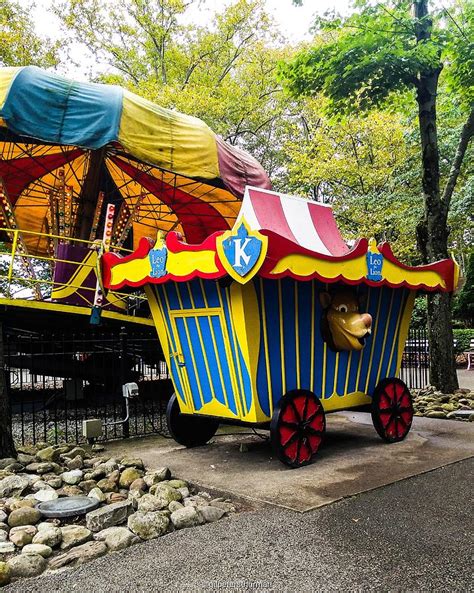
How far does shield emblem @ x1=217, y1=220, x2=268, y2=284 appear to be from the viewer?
4754 millimetres

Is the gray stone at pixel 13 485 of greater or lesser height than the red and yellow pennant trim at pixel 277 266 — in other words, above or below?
below

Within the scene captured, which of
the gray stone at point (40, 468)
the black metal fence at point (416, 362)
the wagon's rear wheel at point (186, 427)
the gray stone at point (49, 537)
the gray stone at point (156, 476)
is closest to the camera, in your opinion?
the gray stone at point (49, 537)

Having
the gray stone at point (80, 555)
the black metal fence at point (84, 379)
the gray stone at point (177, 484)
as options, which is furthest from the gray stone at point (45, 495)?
the black metal fence at point (84, 379)

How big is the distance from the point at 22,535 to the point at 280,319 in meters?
3.07

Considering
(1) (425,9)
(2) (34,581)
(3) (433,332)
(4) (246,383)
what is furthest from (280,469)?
(1) (425,9)

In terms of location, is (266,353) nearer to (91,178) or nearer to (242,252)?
(242,252)

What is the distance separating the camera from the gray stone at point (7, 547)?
365 cm

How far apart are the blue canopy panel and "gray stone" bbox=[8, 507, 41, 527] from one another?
16.8ft

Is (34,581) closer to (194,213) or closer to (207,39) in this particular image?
(194,213)

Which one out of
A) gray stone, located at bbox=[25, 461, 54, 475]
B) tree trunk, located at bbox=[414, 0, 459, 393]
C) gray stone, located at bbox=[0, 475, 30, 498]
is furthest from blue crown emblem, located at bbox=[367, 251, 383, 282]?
tree trunk, located at bbox=[414, 0, 459, 393]

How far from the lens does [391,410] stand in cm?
670

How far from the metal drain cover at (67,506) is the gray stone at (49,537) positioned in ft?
1.34

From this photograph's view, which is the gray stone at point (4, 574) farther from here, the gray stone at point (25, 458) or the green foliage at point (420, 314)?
the green foliage at point (420, 314)

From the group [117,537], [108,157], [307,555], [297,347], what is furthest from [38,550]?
[108,157]
